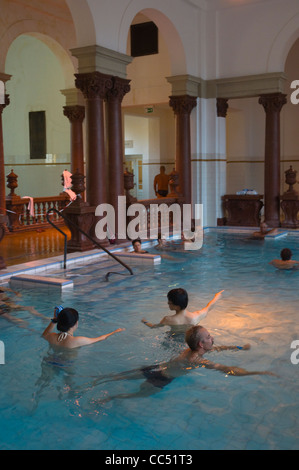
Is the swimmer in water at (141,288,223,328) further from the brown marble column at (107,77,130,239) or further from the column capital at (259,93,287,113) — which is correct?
the column capital at (259,93,287,113)

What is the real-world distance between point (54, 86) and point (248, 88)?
251 inches

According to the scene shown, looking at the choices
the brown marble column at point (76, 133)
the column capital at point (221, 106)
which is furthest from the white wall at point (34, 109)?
the column capital at point (221, 106)

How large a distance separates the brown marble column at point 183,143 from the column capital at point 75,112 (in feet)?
8.66

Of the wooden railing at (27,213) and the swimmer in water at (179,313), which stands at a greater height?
A: the wooden railing at (27,213)

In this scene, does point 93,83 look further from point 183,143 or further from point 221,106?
point 221,106

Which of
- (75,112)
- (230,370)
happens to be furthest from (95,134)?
(230,370)

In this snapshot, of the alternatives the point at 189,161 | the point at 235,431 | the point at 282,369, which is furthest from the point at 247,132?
the point at 235,431

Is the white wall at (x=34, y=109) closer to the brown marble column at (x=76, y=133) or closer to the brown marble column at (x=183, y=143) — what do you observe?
the brown marble column at (x=76, y=133)

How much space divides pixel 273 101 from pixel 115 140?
5072mm

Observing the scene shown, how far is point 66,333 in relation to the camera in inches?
207

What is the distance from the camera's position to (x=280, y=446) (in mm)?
3572

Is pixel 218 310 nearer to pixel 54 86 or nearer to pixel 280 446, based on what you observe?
pixel 280 446

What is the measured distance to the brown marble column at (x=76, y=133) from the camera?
1527 cm

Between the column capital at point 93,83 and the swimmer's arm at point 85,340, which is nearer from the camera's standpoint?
the swimmer's arm at point 85,340
